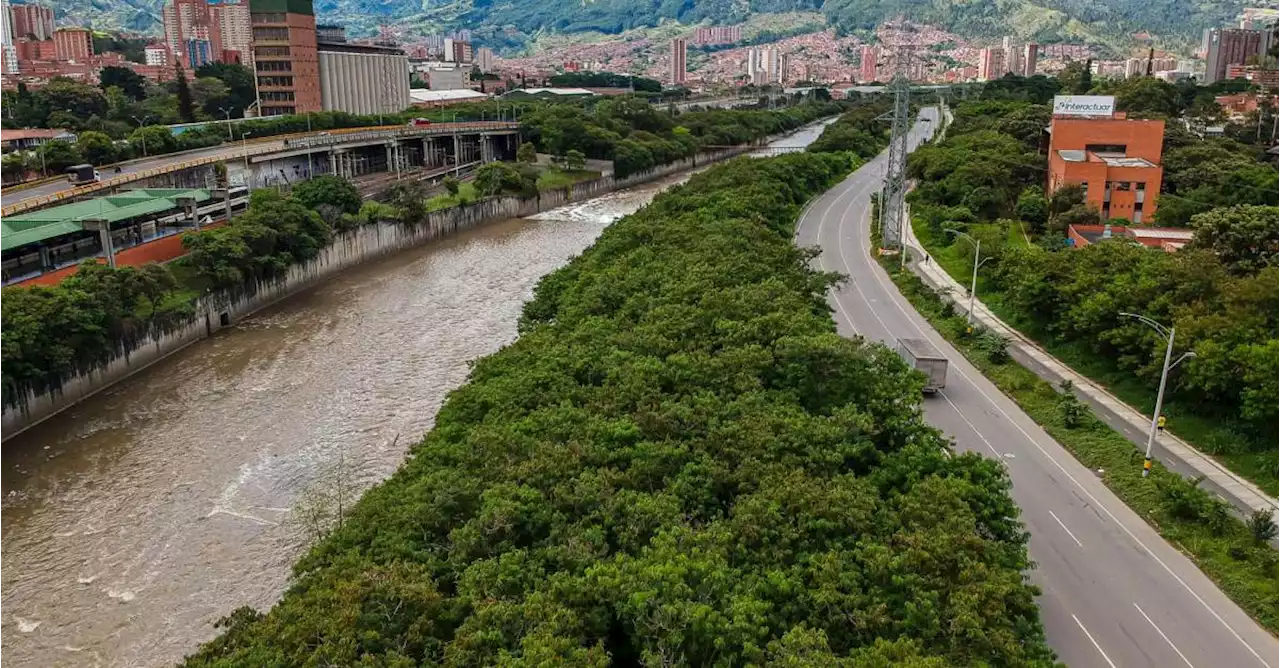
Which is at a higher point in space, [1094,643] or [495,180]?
[495,180]

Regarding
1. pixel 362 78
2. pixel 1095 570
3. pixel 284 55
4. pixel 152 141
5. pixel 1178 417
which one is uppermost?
pixel 284 55

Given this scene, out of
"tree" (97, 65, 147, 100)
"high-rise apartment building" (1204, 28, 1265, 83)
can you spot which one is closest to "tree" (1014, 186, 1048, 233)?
"tree" (97, 65, 147, 100)

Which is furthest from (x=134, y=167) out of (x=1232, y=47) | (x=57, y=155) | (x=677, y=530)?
(x=1232, y=47)

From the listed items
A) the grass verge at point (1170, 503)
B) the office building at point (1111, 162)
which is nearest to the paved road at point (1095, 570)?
the grass verge at point (1170, 503)

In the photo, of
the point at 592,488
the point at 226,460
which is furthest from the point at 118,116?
the point at 592,488

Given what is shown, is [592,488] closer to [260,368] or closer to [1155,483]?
[1155,483]

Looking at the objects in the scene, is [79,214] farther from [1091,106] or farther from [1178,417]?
[1091,106]

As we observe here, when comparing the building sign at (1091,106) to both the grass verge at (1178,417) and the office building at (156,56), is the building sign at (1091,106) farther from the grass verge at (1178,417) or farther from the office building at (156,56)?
the office building at (156,56)
